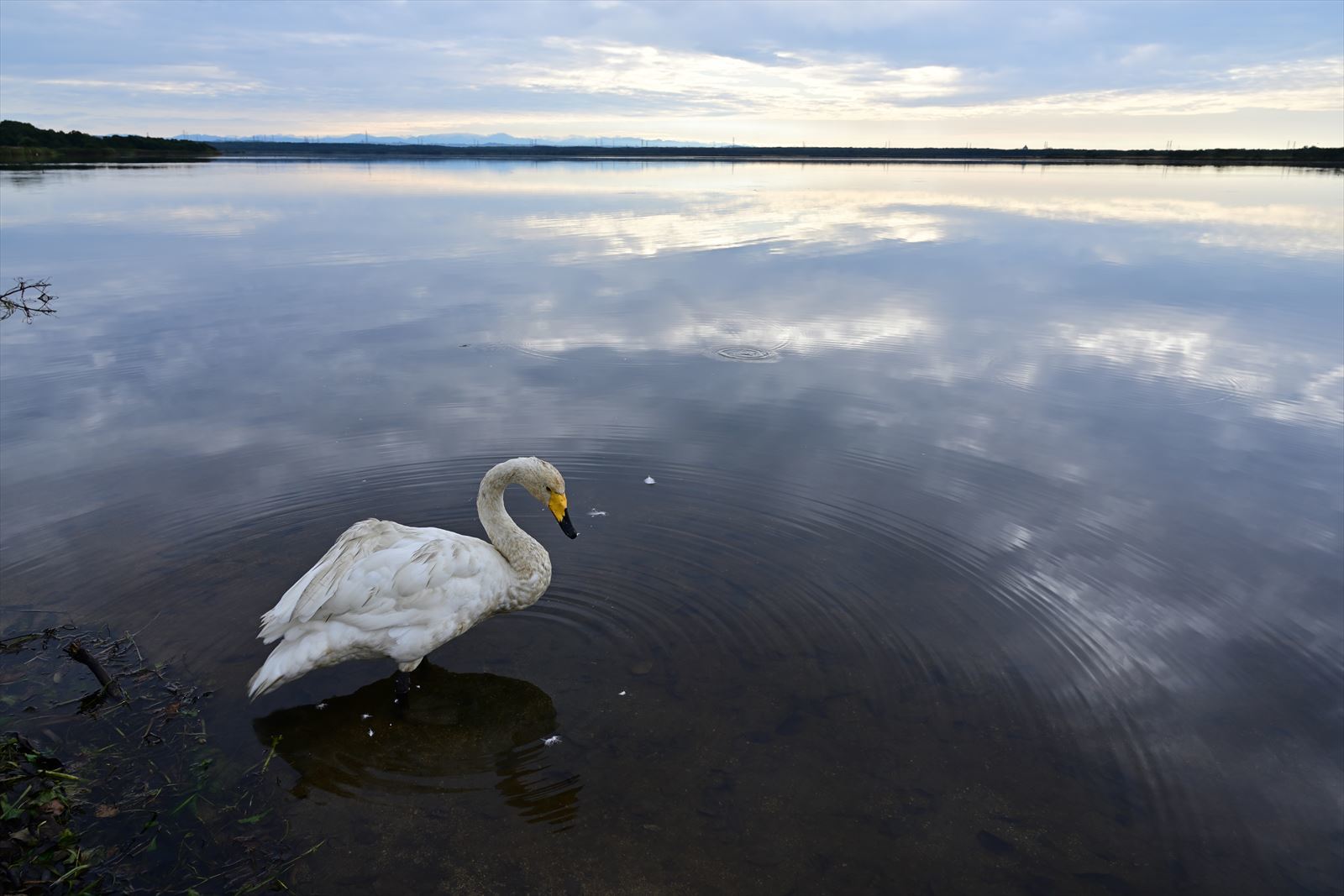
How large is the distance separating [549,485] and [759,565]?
2.52 metres

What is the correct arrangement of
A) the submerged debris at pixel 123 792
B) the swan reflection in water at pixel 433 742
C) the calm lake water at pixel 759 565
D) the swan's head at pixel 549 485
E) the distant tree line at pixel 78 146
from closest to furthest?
the submerged debris at pixel 123 792
the calm lake water at pixel 759 565
the swan reflection in water at pixel 433 742
the swan's head at pixel 549 485
the distant tree line at pixel 78 146

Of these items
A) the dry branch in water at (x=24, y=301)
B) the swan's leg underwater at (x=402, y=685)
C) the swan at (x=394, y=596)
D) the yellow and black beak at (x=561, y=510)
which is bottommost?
the swan's leg underwater at (x=402, y=685)

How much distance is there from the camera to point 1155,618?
7.79m

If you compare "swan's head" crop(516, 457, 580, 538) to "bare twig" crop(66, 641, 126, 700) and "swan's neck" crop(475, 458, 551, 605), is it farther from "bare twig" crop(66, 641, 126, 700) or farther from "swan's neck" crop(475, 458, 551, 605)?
"bare twig" crop(66, 641, 126, 700)

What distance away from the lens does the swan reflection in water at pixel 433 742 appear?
19.4 feet

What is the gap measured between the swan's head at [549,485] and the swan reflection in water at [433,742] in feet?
4.97

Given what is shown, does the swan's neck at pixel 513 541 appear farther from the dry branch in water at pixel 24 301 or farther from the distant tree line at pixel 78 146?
the distant tree line at pixel 78 146

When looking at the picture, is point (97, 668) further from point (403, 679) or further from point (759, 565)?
→ point (759, 565)

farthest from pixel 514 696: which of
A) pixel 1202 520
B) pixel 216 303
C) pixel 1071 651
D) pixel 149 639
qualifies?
pixel 216 303

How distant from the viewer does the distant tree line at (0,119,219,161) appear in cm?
8662

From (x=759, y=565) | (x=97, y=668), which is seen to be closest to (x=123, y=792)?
(x=97, y=668)

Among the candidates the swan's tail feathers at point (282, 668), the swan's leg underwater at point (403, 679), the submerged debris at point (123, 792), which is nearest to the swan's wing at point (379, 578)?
the swan's tail feathers at point (282, 668)

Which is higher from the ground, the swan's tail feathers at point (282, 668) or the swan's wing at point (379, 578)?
the swan's wing at point (379, 578)

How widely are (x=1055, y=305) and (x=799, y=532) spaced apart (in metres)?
14.9
